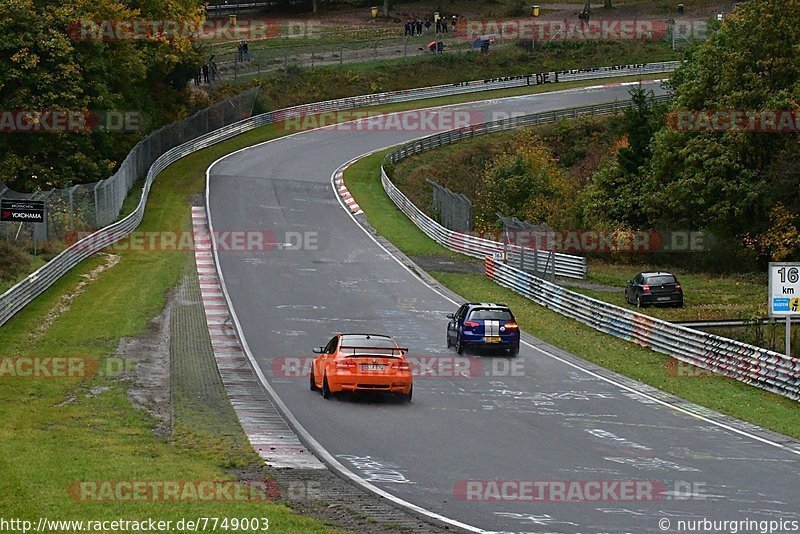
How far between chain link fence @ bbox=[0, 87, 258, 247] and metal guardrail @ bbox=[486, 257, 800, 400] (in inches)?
674

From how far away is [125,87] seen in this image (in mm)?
67938

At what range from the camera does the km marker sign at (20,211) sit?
129 ft

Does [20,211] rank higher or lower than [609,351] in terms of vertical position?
higher

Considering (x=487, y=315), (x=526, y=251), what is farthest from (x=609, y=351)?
(x=526, y=251)

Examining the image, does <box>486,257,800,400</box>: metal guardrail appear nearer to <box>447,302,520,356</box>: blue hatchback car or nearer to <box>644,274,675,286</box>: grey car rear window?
<box>644,274,675,286</box>: grey car rear window

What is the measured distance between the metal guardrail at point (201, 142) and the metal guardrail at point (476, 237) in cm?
1182

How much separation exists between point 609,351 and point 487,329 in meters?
4.93

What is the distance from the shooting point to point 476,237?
53.2 meters

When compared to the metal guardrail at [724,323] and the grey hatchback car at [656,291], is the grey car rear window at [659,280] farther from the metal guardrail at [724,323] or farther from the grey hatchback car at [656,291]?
the metal guardrail at [724,323]

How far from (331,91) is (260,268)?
4798 cm

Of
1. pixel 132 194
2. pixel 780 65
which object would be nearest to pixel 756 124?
pixel 780 65

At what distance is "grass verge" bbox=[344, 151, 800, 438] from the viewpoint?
26.7 meters

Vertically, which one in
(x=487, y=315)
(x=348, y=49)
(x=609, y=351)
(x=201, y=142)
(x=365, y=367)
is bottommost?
(x=609, y=351)

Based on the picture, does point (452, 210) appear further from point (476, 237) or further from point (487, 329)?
point (487, 329)
